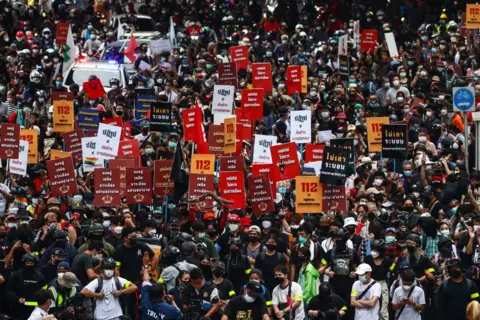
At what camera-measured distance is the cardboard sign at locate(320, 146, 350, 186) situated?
25.3 metres

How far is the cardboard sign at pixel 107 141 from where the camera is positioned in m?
27.5

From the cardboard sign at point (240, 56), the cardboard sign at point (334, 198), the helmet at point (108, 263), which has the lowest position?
the helmet at point (108, 263)

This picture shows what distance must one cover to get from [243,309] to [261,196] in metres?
4.89

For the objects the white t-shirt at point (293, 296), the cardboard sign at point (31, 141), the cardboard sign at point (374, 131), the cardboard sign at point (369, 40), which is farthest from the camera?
the cardboard sign at point (369, 40)

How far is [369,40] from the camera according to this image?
3841 centimetres

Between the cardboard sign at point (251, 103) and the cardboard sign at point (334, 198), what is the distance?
17.9 ft

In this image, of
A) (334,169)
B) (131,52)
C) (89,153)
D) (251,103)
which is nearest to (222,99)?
(251,103)

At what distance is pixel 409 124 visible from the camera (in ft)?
102

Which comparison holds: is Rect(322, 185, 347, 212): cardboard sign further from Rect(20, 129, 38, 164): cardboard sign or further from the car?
the car

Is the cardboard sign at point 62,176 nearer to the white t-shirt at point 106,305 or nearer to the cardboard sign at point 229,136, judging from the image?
the cardboard sign at point 229,136

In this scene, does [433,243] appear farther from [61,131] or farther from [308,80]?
[308,80]

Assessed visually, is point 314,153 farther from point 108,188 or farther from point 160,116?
point 108,188

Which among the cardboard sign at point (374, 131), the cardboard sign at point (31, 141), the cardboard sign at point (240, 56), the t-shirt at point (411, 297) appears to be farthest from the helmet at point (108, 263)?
the cardboard sign at point (240, 56)

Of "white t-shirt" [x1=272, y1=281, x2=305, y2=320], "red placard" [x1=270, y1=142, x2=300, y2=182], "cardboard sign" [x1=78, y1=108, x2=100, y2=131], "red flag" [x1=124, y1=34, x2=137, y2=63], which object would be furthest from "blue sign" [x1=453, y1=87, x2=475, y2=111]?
"red flag" [x1=124, y1=34, x2=137, y2=63]
